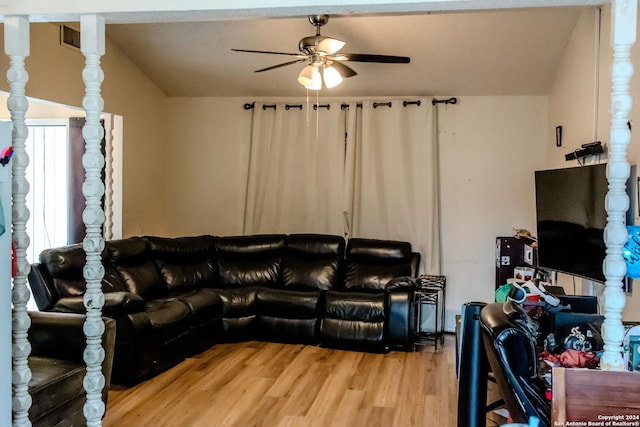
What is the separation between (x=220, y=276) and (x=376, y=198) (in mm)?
1837

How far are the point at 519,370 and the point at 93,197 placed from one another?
1.76m

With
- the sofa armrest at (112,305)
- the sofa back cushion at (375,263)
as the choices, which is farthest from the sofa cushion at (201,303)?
the sofa back cushion at (375,263)

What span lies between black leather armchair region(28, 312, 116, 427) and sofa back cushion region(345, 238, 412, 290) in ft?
8.94

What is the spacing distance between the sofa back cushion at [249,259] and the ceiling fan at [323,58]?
1.98 metres

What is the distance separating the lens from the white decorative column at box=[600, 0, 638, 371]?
5.49ft

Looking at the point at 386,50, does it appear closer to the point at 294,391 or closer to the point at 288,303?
the point at 288,303

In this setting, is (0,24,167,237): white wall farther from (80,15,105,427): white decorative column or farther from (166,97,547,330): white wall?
(166,97,547,330): white wall

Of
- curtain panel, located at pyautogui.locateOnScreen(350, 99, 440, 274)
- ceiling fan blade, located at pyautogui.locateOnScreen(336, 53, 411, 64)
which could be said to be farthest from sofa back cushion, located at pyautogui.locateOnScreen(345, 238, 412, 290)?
ceiling fan blade, located at pyautogui.locateOnScreen(336, 53, 411, 64)

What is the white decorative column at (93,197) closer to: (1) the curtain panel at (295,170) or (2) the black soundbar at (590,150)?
(2) the black soundbar at (590,150)

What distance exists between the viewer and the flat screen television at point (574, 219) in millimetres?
2898

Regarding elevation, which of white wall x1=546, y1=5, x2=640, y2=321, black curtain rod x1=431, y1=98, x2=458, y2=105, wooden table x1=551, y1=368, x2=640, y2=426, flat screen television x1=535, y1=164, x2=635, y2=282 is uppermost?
black curtain rod x1=431, y1=98, x2=458, y2=105

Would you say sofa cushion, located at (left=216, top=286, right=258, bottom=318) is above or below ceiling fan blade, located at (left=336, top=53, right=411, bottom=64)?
below

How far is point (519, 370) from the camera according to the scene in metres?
1.88

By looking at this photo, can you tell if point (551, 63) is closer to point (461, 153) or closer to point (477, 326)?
point (461, 153)
